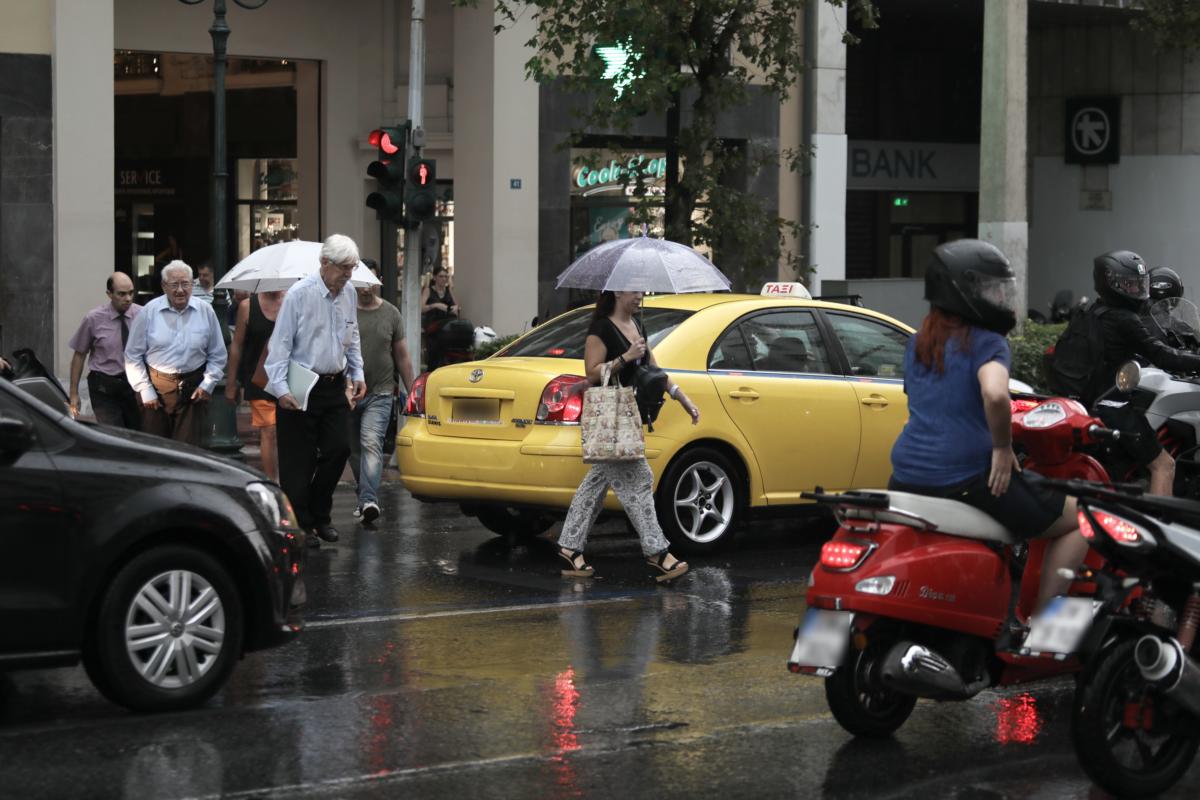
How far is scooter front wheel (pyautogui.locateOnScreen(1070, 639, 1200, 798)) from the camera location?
225 inches

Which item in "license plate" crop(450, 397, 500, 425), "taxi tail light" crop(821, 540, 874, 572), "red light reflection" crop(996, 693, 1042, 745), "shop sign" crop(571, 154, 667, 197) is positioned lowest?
"red light reflection" crop(996, 693, 1042, 745)

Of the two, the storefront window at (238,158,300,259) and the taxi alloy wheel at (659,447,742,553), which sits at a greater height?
the storefront window at (238,158,300,259)

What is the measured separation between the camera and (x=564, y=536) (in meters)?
10.4

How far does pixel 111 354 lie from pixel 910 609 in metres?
8.21

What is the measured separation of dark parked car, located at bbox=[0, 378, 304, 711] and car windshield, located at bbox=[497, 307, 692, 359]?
4.16 m

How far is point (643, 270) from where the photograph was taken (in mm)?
10516

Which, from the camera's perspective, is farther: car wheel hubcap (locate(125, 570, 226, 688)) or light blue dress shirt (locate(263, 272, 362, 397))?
light blue dress shirt (locate(263, 272, 362, 397))

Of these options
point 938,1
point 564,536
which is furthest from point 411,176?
point 938,1

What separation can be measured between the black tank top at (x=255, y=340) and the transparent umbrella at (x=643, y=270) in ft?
7.47

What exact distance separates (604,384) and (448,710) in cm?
339

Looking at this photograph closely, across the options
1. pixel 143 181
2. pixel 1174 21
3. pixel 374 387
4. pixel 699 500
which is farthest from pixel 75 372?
pixel 1174 21

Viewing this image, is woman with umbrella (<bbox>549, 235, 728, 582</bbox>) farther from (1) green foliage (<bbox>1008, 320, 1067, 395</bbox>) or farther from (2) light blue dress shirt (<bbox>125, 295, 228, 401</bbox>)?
(1) green foliage (<bbox>1008, 320, 1067, 395</bbox>)

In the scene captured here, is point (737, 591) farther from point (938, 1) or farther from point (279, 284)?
point (938, 1)

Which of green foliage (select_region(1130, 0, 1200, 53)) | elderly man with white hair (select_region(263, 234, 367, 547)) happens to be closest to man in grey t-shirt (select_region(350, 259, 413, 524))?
elderly man with white hair (select_region(263, 234, 367, 547))
